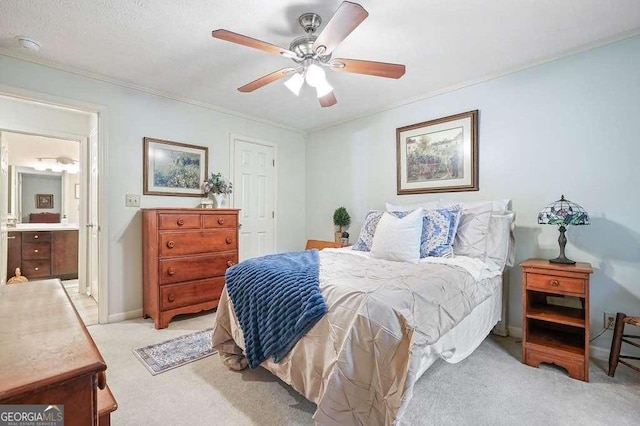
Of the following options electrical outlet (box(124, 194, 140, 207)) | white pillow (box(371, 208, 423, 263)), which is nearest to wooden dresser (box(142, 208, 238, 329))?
electrical outlet (box(124, 194, 140, 207))

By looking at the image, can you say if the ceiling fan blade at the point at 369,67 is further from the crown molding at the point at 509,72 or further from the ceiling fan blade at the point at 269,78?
the crown molding at the point at 509,72

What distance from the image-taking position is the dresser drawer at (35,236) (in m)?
4.52

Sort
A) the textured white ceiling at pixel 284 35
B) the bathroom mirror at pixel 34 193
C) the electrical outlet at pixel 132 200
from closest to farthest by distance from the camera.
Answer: the textured white ceiling at pixel 284 35 → the electrical outlet at pixel 132 200 → the bathroom mirror at pixel 34 193

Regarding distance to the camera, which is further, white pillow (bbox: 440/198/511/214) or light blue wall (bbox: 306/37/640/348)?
A: white pillow (bbox: 440/198/511/214)

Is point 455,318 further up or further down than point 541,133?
further down

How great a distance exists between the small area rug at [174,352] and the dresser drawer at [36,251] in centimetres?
372

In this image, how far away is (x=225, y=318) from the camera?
2.13 meters

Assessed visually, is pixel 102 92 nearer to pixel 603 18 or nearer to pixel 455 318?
pixel 455 318

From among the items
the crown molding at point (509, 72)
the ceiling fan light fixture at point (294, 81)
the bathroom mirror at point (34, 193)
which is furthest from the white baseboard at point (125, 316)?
the bathroom mirror at point (34, 193)

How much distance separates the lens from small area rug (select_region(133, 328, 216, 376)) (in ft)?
6.91

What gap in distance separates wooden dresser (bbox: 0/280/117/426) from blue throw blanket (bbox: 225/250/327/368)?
852 mm

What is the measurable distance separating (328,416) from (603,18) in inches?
117

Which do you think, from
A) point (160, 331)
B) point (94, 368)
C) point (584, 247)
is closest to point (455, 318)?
point (584, 247)

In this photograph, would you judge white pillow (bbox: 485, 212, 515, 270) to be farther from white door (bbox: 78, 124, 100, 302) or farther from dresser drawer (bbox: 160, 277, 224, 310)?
white door (bbox: 78, 124, 100, 302)
